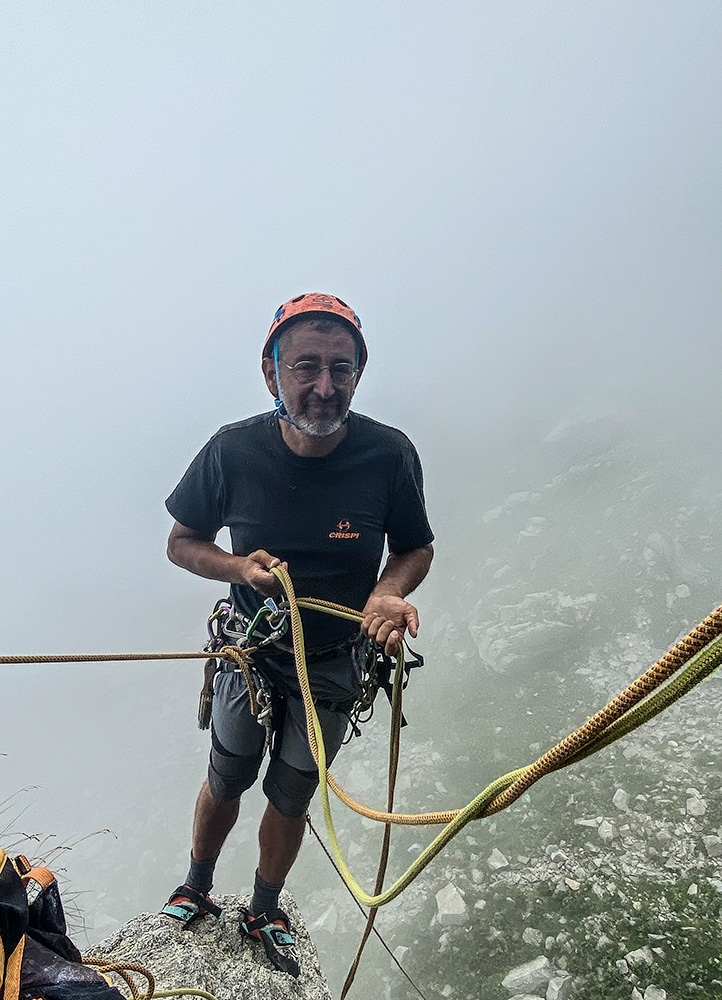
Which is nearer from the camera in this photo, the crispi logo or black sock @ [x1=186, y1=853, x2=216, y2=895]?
the crispi logo

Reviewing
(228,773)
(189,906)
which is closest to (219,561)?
(228,773)

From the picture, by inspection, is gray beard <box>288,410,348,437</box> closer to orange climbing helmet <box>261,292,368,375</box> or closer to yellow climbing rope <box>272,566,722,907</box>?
orange climbing helmet <box>261,292,368,375</box>

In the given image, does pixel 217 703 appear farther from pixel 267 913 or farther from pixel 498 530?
pixel 498 530

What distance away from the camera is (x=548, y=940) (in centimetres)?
326

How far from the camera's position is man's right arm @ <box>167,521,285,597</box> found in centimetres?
181

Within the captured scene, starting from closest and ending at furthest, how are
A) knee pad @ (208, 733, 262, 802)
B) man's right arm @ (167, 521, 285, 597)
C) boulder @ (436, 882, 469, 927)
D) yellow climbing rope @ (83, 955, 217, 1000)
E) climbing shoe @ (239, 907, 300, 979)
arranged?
yellow climbing rope @ (83, 955, 217, 1000) < man's right arm @ (167, 521, 285, 597) < knee pad @ (208, 733, 262, 802) < climbing shoe @ (239, 907, 300, 979) < boulder @ (436, 882, 469, 927)

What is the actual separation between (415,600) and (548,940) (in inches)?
453

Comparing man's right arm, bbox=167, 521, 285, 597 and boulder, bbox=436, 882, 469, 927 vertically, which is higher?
man's right arm, bbox=167, 521, 285, 597

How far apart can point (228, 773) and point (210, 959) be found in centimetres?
76

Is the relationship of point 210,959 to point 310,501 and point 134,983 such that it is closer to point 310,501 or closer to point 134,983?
point 134,983

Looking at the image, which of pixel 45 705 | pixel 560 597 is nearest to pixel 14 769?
pixel 45 705

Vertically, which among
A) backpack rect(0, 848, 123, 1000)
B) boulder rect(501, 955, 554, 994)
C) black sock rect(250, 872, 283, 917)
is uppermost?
backpack rect(0, 848, 123, 1000)

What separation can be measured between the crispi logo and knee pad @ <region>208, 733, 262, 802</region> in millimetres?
980

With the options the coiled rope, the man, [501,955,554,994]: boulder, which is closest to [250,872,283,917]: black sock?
the man
